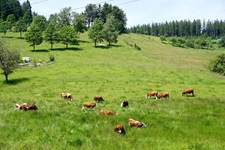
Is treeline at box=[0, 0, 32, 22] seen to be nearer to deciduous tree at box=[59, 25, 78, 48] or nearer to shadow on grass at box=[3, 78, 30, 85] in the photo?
deciduous tree at box=[59, 25, 78, 48]

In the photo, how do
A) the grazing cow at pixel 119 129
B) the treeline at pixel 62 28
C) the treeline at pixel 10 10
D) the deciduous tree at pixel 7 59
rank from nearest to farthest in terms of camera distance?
the grazing cow at pixel 119 129 → the deciduous tree at pixel 7 59 → the treeline at pixel 62 28 → the treeline at pixel 10 10

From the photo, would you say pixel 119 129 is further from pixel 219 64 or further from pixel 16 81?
pixel 219 64

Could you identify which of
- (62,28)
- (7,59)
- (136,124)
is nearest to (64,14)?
(62,28)

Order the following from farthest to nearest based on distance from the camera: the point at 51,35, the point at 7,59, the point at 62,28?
the point at 62,28
the point at 51,35
the point at 7,59

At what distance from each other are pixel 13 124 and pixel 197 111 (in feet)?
39.6

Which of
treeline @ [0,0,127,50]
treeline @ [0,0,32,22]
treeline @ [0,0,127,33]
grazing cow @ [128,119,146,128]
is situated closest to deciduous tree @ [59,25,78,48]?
treeline @ [0,0,127,50]

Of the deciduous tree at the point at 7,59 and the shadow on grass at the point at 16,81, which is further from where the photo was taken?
the deciduous tree at the point at 7,59

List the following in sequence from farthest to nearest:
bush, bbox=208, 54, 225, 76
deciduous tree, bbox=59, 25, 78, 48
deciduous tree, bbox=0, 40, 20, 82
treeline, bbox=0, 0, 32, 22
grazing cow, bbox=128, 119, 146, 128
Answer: treeline, bbox=0, 0, 32, 22 < deciduous tree, bbox=59, 25, 78, 48 < bush, bbox=208, 54, 225, 76 < deciduous tree, bbox=0, 40, 20, 82 < grazing cow, bbox=128, 119, 146, 128

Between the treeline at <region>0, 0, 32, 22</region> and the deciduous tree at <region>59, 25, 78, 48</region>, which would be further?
the treeline at <region>0, 0, 32, 22</region>

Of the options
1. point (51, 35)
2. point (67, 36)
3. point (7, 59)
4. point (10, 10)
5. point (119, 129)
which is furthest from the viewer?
point (10, 10)

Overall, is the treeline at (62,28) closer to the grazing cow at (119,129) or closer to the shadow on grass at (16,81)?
the shadow on grass at (16,81)

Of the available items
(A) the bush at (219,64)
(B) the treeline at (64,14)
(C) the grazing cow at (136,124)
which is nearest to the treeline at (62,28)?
(B) the treeline at (64,14)

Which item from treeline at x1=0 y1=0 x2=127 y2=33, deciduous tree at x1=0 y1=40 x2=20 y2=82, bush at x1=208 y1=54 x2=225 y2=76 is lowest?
bush at x1=208 y1=54 x2=225 y2=76

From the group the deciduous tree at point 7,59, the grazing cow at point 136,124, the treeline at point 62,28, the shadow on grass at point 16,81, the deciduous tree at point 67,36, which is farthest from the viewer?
the deciduous tree at point 67,36
